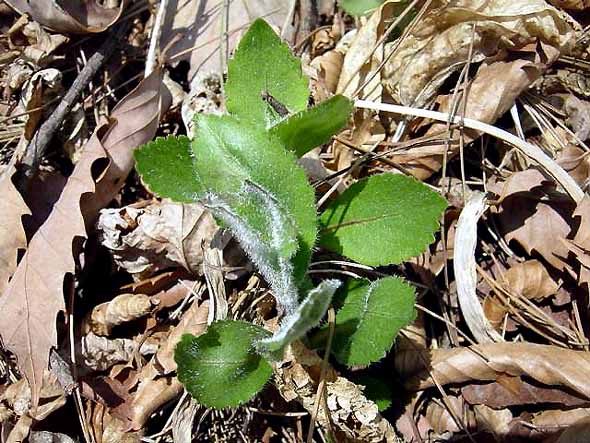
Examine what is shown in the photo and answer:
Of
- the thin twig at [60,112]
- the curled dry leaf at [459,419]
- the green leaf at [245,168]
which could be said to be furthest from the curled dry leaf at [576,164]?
the thin twig at [60,112]

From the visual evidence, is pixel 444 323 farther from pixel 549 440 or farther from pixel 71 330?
pixel 71 330

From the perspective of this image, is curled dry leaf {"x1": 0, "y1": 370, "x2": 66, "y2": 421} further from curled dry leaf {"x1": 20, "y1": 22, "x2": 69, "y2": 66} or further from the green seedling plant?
curled dry leaf {"x1": 20, "y1": 22, "x2": 69, "y2": 66}

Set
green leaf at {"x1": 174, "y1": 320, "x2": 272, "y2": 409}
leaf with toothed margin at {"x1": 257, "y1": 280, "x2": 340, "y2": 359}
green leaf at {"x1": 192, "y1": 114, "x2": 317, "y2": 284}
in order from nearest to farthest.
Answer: leaf with toothed margin at {"x1": 257, "y1": 280, "x2": 340, "y2": 359} → green leaf at {"x1": 192, "y1": 114, "x2": 317, "y2": 284} → green leaf at {"x1": 174, "y1": 320, "x2": 272, "y2": 409}

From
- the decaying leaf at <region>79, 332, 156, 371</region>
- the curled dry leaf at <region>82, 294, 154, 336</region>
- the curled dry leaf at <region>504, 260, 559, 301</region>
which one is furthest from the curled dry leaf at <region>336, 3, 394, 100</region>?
the decaying leaf at <region>79, 332, 156, 371</region>

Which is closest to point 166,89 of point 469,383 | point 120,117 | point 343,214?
point 120,117

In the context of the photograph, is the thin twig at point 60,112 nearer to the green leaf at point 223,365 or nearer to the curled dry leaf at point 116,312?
the curled dry leaf at point 116,312
